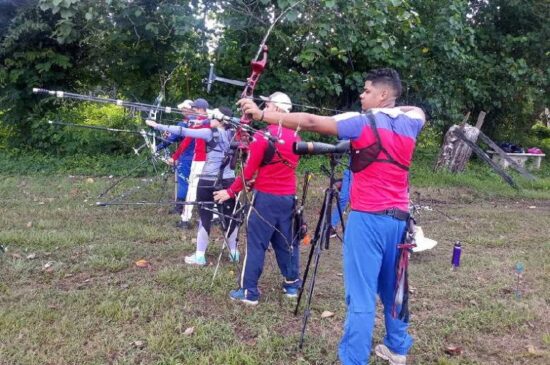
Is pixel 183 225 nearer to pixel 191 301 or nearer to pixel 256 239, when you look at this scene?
pixel 191 301

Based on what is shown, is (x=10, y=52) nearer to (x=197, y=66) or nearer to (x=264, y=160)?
(x=197, y=66)

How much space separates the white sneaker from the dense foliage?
626 centimetres

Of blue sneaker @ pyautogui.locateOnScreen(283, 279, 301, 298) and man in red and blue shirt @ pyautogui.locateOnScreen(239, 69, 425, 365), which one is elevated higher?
man in red and blue shirt @ pyautogui.locateOnScreen(239, 69, 425, 365)

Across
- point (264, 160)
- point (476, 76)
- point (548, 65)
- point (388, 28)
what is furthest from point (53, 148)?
point (548, 65)

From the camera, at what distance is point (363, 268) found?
11.5ft

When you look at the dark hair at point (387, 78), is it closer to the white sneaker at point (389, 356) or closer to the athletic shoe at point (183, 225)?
the white sneaker at point (389, 356)

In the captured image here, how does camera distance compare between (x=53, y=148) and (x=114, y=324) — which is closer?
(x=114, y=324)

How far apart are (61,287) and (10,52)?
8874 millimetres

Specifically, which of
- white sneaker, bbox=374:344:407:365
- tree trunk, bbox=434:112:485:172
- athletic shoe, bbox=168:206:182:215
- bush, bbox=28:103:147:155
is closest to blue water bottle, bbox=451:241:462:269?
white sneaker, bbox=374:344:407:365

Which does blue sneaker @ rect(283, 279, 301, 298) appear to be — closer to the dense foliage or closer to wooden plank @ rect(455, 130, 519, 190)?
the dense foliage

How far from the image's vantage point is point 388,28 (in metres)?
11.1

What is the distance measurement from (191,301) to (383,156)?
244 centimetres

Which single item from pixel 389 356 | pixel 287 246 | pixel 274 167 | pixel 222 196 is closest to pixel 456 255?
pixel 287 246

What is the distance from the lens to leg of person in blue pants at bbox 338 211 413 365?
3.46 meters
